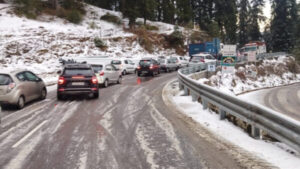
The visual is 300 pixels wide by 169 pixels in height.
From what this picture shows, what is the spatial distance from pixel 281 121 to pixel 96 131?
425 centimetres

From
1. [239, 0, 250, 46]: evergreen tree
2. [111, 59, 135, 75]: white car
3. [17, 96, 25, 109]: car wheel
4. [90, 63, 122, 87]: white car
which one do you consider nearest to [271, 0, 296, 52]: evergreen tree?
[239, 0, 250, 46]: evergreen tree

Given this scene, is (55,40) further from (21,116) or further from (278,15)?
(278,15)

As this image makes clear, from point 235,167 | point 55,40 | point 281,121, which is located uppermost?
point 55,40

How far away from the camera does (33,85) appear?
12.4 metres

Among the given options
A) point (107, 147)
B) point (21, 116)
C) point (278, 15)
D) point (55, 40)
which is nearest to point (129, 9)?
point (55, 40)

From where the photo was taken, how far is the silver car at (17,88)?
10570 millimetres

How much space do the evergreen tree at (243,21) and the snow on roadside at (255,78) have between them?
51.7 metres

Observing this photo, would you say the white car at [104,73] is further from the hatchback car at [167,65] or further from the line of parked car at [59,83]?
the hatchback car at [167,65]

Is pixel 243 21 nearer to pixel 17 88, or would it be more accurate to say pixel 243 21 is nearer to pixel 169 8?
pixel 169 8

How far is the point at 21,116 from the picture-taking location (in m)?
9.48

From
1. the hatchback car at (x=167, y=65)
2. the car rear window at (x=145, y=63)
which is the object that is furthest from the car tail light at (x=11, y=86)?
the hatchback car at (x=167, y=65)

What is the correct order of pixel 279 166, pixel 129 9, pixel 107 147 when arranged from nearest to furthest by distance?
pixel 279 166 < pixel 107 147 < pixel 129 9

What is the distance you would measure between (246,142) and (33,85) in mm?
9368

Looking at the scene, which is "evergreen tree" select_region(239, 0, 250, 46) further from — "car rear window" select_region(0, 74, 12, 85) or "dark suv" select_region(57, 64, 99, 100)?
"car rear window" select_region(0, 74, 12, 85)
